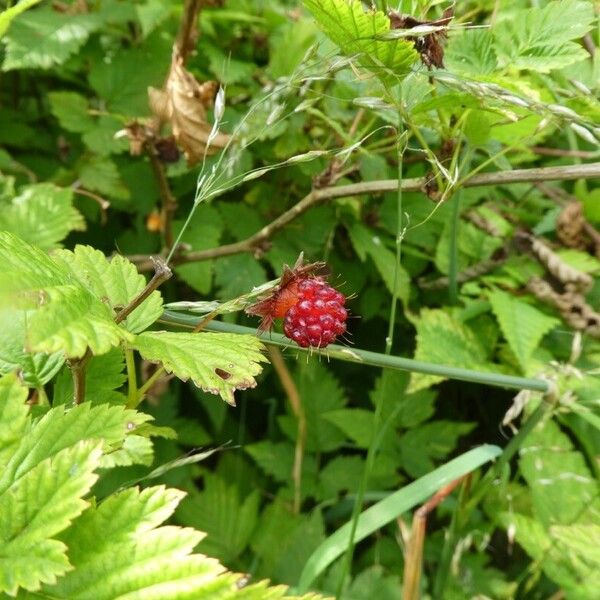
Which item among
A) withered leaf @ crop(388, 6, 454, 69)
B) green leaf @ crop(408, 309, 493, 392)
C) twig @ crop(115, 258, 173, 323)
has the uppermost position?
withered leaf @ crop(388, 6, 454, 69)

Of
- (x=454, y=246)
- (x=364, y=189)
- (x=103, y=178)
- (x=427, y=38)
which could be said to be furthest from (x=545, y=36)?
(x=103, y=178)

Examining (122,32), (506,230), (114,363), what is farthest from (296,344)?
(122,32)

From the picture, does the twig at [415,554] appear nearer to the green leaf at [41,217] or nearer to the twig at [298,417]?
the twig at [298,417]

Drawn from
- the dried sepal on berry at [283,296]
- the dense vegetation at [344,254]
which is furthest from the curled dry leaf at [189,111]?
the dried sepal on berry at [283,296]

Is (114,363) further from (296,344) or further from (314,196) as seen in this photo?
(314,196)

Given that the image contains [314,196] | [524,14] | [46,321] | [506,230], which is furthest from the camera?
[506,230]

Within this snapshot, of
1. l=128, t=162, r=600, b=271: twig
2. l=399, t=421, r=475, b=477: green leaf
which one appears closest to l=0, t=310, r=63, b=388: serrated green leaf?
l=128, t=162, r=600, b=271: twig

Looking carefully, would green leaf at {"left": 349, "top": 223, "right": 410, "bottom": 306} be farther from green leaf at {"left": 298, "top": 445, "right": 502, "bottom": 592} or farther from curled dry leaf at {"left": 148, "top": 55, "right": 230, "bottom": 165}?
green leaf at {"left": 298, "top": 445, "right": 502, "bottom": 592}
